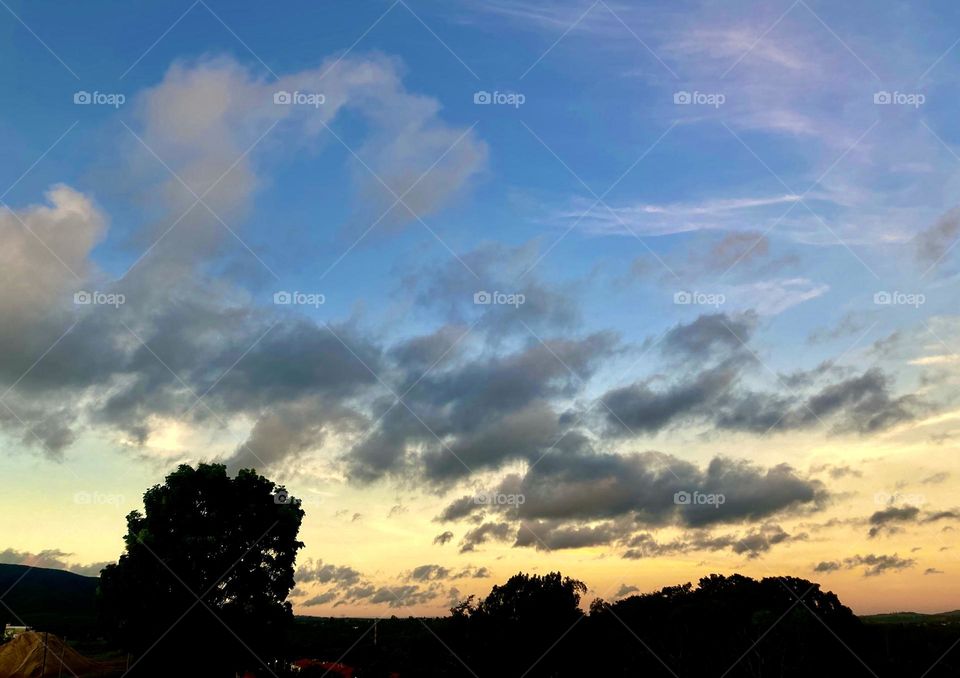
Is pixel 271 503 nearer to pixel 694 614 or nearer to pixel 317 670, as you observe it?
pixel 317 670

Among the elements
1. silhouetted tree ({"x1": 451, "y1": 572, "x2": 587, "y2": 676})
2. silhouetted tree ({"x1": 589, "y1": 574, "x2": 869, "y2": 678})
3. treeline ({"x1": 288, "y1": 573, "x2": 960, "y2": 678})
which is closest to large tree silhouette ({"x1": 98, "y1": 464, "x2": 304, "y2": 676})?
treeline ({"x1": 288, "y1": 573, "x2": 960, "y2": 678})

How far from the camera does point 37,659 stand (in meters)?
58.1

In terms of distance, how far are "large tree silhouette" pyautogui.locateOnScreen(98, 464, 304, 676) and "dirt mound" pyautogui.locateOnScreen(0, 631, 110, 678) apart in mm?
19683

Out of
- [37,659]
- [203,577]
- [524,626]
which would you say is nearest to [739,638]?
[524,626]

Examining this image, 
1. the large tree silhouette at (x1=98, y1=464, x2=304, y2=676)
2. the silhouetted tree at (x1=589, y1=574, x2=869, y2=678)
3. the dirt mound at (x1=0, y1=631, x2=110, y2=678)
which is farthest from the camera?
the dirt mound at (x1=0, y1=631, x2=110, y2=678)

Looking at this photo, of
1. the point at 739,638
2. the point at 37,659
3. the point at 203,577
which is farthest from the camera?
the point at 37,659

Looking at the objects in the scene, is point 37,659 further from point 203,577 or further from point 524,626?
point 524,626

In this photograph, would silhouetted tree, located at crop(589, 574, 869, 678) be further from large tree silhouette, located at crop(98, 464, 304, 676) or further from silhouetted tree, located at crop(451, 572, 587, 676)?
large tree silhouette, located at crop(98, 464, 304, 676)

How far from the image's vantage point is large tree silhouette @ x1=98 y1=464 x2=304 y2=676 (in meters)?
42.6

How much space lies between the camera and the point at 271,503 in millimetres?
48406

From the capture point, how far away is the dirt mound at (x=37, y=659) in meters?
57.3

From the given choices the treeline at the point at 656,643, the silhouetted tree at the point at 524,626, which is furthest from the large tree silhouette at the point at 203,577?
the silhouetted tree at the point at 524,626

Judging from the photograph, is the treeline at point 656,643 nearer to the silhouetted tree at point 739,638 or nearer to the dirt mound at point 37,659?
the silhouetted tree at point 739,638

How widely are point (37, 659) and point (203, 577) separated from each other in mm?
24293
